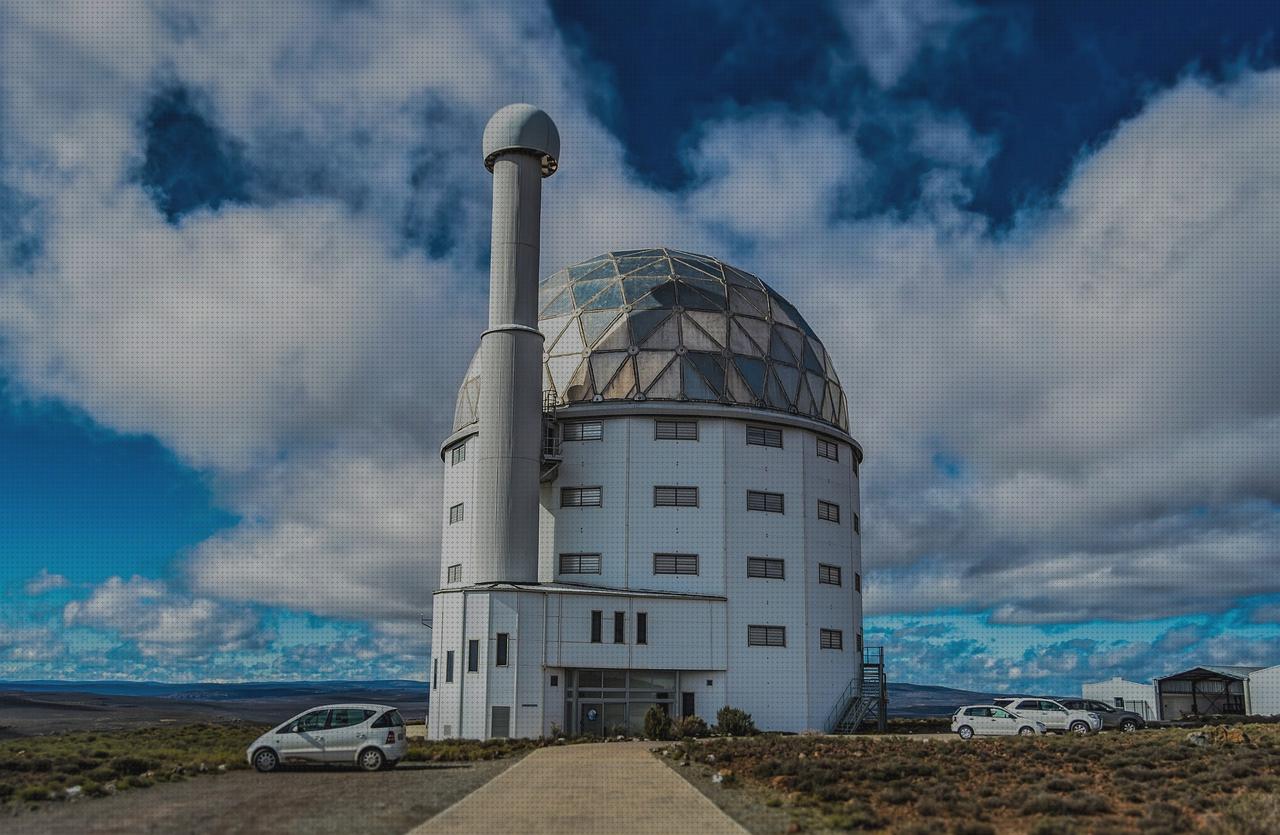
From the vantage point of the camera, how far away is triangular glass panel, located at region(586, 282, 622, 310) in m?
44.3

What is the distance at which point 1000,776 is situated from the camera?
21750mm

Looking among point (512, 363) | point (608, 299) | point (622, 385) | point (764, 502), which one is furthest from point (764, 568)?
point (608, 299)

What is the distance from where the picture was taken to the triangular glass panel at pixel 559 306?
1781 inches

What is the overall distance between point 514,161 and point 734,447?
13.0m

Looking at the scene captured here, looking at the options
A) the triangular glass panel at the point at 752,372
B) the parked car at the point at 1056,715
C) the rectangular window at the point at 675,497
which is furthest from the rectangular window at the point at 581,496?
the parked car at the point at 1056,715

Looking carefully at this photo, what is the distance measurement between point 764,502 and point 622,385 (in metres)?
6.64

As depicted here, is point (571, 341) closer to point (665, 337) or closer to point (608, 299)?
point (608, 299)

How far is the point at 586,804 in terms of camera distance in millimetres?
18453

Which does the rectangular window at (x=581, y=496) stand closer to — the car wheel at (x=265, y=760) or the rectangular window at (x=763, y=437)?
the rectangular window at (x=763, y=437)

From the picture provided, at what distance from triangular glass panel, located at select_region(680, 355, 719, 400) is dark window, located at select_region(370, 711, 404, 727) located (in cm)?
1915

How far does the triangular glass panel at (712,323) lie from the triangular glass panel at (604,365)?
3.17 metres

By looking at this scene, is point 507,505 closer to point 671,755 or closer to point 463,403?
point 463,403

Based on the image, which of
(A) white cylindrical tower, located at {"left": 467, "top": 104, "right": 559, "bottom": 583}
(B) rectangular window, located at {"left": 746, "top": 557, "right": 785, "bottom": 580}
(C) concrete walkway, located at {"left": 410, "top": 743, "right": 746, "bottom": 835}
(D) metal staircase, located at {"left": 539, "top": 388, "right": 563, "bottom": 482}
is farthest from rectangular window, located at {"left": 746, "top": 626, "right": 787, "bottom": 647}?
(C) concrete walkway, located at {"left": 410, "top": 743, "right": 746, "bottom": 835}

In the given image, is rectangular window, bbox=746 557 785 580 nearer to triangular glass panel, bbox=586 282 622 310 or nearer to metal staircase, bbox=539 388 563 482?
metal staircase, bbox=539 388 563 482
